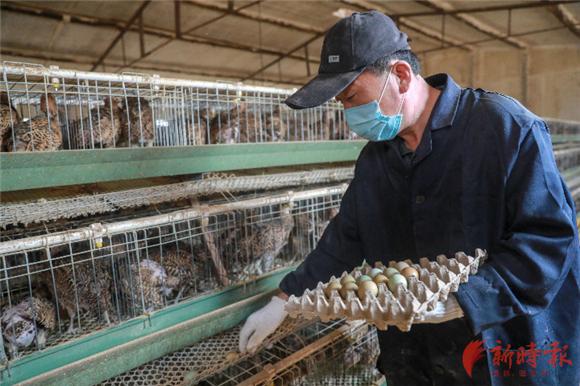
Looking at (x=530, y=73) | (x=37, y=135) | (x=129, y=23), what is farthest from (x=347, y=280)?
(x=530, y=73)

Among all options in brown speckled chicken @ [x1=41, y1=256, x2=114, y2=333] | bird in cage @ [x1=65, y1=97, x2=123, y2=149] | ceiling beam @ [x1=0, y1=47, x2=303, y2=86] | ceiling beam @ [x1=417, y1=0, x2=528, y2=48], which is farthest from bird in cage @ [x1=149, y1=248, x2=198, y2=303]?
ceiling beam @ [x1=0, y1=47, x2=303, y2=86]

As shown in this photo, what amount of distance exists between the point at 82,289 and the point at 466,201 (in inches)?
57.0

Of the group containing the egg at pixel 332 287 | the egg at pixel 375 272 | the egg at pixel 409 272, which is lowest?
the egg at pixel 332 287

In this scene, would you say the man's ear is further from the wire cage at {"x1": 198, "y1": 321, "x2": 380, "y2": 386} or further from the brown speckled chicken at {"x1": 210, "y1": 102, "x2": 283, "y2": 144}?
the brown speckled chicken at {"x1": 210, "y1": 102, "x2": 283, "y2": 144}

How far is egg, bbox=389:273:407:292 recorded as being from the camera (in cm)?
103

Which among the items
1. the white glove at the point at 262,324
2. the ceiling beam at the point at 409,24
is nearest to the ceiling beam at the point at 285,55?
the ceiling beam at the point at 409,24

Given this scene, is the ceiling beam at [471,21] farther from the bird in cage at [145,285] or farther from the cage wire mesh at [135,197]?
the bird in cage at [145,285]

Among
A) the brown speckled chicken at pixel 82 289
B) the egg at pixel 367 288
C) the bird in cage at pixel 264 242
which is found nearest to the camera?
the egg at pixel 367 288

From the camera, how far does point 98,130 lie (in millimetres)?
1881

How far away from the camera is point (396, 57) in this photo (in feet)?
4.12

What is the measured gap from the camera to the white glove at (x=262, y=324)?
1.60 meters

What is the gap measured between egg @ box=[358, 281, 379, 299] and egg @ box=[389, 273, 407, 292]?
4 cm

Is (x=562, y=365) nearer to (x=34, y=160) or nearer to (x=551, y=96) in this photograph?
(x=34, y=160)

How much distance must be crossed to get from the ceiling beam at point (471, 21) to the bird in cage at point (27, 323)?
6.09 metres
